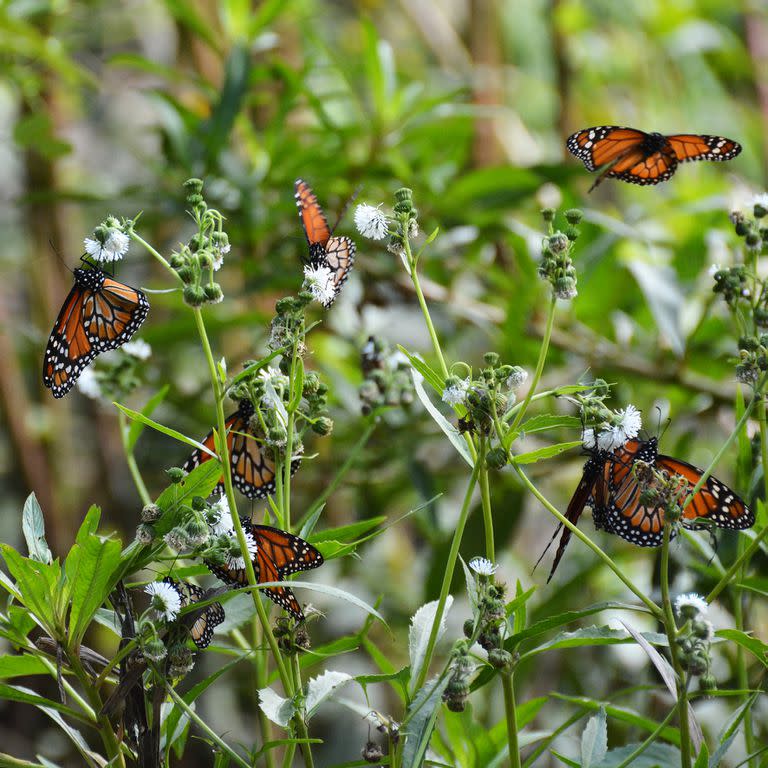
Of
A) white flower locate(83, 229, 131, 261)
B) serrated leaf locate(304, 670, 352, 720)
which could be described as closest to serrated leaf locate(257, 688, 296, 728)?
serrated leaf locate(304, 670, 352, 720)

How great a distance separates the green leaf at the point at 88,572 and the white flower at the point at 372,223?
33 centimetres

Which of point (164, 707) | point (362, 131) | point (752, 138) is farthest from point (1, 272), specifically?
point (752, 138)

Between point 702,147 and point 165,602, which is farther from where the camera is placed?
point 702,147

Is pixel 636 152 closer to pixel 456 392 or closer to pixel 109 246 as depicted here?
pixel 456 392

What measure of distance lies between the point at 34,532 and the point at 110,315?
0.28 meters

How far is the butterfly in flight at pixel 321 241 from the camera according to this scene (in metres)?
0.95

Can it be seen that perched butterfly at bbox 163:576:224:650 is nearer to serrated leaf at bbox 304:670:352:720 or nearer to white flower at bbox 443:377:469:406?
serrated leaf at bbox 304:670:352:720

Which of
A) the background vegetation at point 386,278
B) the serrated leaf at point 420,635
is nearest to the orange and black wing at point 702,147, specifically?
the background vegetation at point 386,278

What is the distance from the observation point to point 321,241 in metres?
1.04

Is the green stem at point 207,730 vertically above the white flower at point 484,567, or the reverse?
the white flower at point 484,567

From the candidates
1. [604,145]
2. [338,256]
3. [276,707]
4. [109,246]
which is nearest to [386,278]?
[604,145]

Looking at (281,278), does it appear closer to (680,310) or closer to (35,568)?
(680,310)

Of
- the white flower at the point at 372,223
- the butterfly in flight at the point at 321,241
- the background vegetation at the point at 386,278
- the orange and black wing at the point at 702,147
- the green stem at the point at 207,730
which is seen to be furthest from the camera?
the background vegetation at the point at 386,278

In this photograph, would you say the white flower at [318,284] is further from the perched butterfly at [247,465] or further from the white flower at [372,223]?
the perched butterfly at [247,465]
